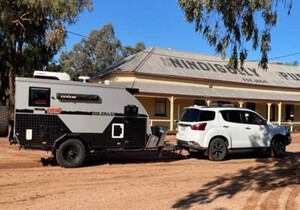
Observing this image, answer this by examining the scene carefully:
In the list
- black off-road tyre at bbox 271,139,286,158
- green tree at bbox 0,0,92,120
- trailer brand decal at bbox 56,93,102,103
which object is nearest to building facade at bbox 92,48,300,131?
green tree at bbox 0,0,92,120

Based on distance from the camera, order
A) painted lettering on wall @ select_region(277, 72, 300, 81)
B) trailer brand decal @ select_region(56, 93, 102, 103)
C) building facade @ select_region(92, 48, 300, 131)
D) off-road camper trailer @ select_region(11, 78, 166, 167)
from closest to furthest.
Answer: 1. off-road camper trailer @ select_region(11, 78, 166, 167)
2. trailer brand decal @ select_region(56, 93, 102, 103)
3. building facade @ select_region(92, 48, 300, 131)
4. painted lettering on wall @ select_region(277, 72, 300, 81)

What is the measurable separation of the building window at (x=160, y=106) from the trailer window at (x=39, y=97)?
20733 mm

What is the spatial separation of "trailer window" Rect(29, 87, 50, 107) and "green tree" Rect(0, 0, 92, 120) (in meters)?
9.05

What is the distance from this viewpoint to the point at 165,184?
11.9 m

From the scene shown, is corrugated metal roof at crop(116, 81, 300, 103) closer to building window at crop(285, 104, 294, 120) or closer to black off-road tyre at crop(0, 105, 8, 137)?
building window at crop(285, 104, 294, 120)

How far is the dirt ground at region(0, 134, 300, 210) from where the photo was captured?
963 cm

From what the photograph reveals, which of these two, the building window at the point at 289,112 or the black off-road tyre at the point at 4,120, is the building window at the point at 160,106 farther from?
the building window at the point at 289,112

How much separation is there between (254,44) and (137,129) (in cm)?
553

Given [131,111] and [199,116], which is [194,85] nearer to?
[199,116]

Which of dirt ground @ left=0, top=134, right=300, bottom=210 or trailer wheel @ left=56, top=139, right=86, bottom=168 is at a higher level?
trailer wheel @ left=56, top=139, right=86, bottom=168

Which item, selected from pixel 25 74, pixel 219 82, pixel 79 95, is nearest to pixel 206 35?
pixel 79 95

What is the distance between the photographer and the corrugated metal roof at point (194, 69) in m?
34.6

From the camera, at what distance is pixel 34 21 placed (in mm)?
24453

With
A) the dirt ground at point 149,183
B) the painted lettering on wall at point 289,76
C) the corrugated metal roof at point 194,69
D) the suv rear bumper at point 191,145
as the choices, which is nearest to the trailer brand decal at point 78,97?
the dirt ground at point 149,183
